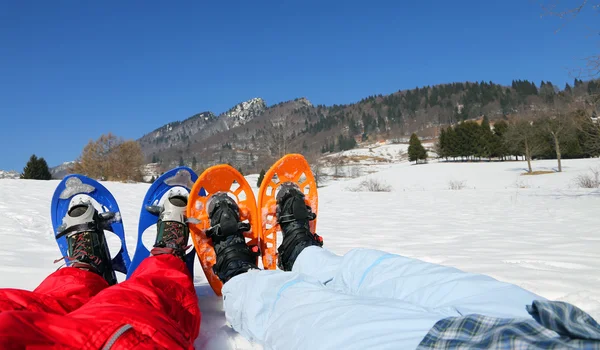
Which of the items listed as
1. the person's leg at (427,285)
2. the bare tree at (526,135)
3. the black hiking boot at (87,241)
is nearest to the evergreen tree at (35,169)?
the black hiking boot at (87,241)

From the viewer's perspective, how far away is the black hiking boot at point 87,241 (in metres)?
1.82

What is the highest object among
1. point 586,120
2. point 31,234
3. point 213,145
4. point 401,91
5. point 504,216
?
point 401,91

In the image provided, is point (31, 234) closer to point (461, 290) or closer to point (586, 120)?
point (461, 290)

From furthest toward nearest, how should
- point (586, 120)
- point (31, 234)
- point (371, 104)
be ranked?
point (371, 104), point (586, 120), point (31, 234)

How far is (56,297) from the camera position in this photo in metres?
1.21

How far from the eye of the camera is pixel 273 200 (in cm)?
280

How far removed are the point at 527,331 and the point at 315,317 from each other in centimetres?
53

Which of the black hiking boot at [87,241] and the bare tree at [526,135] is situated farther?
the bare tree at [526,135]

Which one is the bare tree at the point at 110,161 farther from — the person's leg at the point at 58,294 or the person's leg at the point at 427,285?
the person's leg at the point at 427,285

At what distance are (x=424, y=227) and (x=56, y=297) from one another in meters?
3.88

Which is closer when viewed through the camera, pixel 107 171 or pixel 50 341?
pixel 50 341

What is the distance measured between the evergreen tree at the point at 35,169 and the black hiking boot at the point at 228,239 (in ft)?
93.9

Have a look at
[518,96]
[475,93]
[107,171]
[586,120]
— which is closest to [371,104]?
[475,93]

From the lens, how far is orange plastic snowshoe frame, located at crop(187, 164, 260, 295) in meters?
2.28
